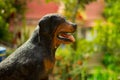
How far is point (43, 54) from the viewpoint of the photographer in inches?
65.4

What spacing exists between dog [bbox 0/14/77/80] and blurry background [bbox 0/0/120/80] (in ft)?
1.10

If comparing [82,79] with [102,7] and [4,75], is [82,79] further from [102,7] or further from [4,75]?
[102,7]

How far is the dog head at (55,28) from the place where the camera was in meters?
1.66

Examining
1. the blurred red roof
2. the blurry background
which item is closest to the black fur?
the blurry background

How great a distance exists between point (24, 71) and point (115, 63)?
447 cm

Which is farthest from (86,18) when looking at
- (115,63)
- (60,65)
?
(60,65)

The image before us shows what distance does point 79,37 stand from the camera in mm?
6555

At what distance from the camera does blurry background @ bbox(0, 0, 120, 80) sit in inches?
139

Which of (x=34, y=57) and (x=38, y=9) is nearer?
(x=34, y=57)

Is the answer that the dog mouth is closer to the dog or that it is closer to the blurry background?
the dog

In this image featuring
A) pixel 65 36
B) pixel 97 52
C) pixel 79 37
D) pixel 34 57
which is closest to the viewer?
pixel 34 57

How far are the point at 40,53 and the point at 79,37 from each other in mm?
4926

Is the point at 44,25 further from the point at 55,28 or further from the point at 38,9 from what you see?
the point at 38,9

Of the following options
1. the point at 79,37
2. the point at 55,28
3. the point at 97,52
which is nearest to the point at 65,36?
the point at 55,28
